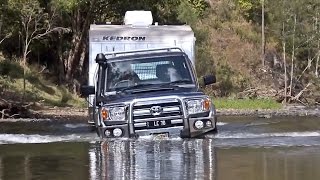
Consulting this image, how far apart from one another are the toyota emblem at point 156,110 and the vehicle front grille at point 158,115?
2cm

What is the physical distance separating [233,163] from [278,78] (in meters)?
35.4

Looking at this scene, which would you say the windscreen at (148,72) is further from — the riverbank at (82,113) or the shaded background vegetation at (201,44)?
the shaded background vegetation at (201,44)

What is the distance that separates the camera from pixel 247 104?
116 ft

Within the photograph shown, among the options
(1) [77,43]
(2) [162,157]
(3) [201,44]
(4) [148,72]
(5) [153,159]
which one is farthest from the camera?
(3) [201,44]

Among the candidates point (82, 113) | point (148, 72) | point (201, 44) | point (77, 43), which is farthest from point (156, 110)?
point (201, 44)

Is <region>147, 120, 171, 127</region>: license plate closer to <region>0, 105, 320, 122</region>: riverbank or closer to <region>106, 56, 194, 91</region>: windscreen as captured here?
<region>106, 56, 194, 91</region>: windscreen

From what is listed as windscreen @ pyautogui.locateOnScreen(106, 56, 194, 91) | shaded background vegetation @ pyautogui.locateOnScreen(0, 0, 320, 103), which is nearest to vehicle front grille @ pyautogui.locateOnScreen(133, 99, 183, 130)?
windscreen @ pyautogui.locateOnScreen(106, 56, 194, 91)

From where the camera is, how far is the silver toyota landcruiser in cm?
1443

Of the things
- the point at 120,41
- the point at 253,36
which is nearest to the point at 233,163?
the point at 120,41

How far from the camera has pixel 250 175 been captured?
34.8 ft

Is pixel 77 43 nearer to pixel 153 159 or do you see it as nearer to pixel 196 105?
pixel 196 105

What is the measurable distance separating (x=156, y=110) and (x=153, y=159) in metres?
2.08

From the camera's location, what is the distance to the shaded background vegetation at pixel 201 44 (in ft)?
116

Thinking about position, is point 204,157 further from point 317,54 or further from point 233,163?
point 317,54
